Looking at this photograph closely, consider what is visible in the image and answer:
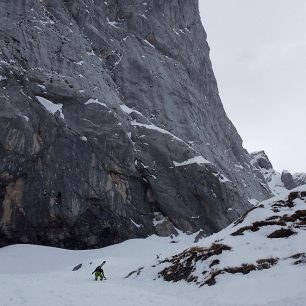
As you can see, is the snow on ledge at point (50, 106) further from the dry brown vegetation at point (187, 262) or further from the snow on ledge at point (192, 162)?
the dry brown vegetation at point (187, 262)

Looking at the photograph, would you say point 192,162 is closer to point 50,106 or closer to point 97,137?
point 97,137

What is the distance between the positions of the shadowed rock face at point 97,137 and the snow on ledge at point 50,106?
16 centimetres

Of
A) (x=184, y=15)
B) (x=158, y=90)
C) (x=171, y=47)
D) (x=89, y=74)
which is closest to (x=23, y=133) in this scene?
(x=89, y=74)

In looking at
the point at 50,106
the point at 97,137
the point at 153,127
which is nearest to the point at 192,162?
the point at 153,127

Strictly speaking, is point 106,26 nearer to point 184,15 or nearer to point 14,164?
point 184,15

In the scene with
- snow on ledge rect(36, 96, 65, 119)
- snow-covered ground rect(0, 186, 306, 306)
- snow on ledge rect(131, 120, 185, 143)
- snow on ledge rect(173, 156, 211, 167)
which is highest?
snow on ledge rect(36, 96, 65, 119)

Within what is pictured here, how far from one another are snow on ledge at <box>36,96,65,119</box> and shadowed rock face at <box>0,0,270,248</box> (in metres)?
0.16

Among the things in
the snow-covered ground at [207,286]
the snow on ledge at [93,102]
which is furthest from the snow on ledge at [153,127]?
the snow-covered ground at [207,286]

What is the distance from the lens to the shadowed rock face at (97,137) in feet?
148

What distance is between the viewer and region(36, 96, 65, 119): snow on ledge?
160ft

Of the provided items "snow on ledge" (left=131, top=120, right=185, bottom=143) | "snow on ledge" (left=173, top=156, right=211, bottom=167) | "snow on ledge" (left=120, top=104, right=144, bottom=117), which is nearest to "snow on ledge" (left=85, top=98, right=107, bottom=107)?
"snow on ledge" (left=120, top=104, right=144, bottom=117)

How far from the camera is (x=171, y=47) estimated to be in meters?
77.8

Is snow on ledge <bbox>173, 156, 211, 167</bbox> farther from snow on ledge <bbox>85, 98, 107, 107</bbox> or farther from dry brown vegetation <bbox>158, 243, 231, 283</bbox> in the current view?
dry brown vegetation <bbox>158, 243, 231, 283</bbox>

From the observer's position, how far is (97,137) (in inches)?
1972
